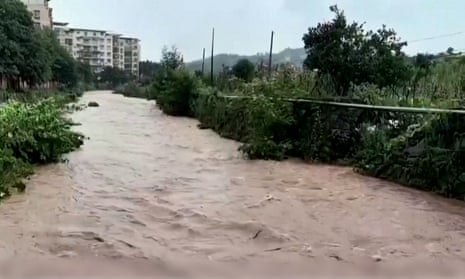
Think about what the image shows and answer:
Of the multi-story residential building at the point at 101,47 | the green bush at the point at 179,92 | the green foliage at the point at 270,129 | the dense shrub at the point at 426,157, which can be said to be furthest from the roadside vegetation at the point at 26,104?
the multi-story residential building at the point at 101,47

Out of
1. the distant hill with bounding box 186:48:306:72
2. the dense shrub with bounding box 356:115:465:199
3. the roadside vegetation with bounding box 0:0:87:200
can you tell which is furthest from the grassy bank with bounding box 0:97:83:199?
the distant hill with bounding box 186:48:306:72

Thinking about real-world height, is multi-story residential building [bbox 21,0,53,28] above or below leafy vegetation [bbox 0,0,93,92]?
above

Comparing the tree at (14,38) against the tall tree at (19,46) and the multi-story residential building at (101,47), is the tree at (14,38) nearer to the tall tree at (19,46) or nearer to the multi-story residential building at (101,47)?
the tall tree at (19,46)

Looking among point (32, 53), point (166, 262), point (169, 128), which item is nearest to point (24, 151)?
point (166, 262)

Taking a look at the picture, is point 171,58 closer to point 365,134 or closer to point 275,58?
point 275,58

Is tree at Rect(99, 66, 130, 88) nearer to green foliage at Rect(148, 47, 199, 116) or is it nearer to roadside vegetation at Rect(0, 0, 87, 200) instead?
roadside vegetation at Rect(0, 0, 87, 200)

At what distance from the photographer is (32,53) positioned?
27359mm

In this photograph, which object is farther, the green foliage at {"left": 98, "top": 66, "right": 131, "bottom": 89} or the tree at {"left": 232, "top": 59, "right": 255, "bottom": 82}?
the green foliage at {"left": 98, "top": 66, "right": 131, "bottom": 89}

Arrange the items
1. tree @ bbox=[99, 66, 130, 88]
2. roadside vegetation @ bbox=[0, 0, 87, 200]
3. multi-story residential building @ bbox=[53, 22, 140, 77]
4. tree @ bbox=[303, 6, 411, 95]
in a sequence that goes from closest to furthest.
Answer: roadside vegetation @ bbox=[0, 0, 87, 200], tree @ bbox=[303, 6, 411, 95], tree @ bbox=[99, 66, 130, 88], multi-story residential building @ bbox=[53, 22, 140, 77]

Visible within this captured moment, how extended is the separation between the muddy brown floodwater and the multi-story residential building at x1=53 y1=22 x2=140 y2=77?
227 ft

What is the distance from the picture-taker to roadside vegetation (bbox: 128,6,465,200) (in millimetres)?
6105

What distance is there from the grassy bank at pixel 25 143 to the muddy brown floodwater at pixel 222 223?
0.86 ft

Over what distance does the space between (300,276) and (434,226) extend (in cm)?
191

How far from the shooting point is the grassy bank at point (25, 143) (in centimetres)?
605
